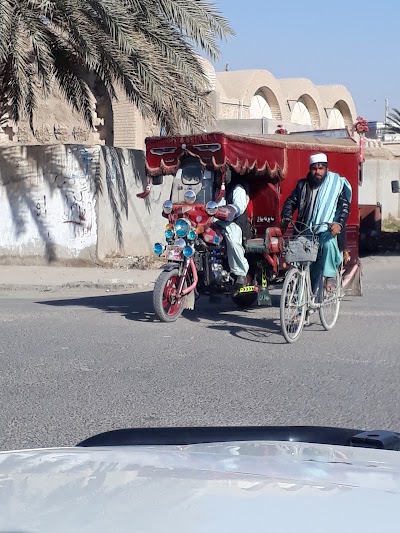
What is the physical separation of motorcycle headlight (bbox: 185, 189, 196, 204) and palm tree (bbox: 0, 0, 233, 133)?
4.98 meters

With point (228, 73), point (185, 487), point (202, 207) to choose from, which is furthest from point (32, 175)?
point (185, 487)

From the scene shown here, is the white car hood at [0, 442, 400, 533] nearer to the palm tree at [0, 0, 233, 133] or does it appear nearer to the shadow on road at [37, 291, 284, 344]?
the shadow on road at [37, 291, 284, 344]

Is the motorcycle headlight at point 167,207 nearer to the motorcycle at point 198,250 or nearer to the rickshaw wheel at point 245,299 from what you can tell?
the motorcycle at point 198,250

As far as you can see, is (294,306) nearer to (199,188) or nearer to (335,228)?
(335,228)

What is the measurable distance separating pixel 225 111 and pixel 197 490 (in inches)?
994

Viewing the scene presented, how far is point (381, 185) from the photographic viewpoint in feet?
109

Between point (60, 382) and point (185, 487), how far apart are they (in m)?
5.40

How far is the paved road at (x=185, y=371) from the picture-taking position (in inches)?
247

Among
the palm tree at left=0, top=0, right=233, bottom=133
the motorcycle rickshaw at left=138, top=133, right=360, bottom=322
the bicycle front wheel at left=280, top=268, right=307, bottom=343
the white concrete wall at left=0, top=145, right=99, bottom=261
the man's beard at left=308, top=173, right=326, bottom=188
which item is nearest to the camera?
the bicycle front wheel at left=280, top=268, right=307, bottom=343

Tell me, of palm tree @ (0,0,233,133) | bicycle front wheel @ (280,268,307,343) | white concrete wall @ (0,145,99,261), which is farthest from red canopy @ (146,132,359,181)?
white concrete wall @ (0,145,99,261)

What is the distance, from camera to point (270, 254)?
416 inches

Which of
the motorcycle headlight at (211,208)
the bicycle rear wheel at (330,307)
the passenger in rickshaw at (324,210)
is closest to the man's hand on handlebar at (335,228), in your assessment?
the passenger in rickshaw at (324,210)

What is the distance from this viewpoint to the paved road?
6.26 meters

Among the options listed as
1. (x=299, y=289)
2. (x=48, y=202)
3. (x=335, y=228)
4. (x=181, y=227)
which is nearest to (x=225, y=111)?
(x=48, y=202)
